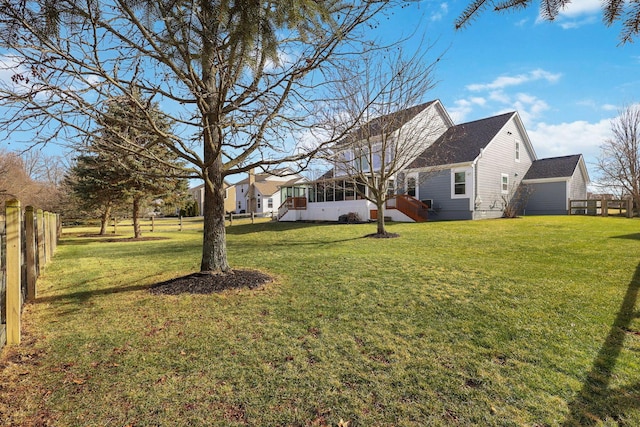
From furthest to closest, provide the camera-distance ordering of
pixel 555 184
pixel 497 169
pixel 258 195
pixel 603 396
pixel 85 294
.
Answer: pixel 258 195
pixel 555 184
pixel 497 169
pixel 85 294
pixel 603 396

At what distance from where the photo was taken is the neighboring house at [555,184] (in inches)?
837

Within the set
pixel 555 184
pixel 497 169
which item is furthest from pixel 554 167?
pixel 497 169

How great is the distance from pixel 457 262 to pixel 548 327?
143 inches

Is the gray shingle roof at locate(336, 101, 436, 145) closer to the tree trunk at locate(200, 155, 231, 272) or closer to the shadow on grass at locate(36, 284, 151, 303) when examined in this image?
the tree trunk at locate(200, 155, 231, 272)

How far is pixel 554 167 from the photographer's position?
22.4 m

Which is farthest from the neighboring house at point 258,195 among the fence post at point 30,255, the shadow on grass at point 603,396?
the shadow on grass at point 603,396

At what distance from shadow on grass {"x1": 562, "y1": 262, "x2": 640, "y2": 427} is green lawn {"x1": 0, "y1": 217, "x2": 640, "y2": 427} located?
0.5 inches

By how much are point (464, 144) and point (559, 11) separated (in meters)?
21.0

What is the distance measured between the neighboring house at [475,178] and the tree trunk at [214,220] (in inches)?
497

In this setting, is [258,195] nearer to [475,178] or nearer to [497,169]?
[497,169]

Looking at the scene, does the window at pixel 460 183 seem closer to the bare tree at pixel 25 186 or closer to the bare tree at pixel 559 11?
the bare tree at pixel 559 11

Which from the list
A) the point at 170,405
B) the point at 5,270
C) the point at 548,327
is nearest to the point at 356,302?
the point at 548,327

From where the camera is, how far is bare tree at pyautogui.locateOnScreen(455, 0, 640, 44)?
6.83 feet

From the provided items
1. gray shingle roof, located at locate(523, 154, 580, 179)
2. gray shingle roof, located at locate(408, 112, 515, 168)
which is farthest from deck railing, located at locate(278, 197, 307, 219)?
gray shingle roof, located at locate(523, 154, 580, 179)
